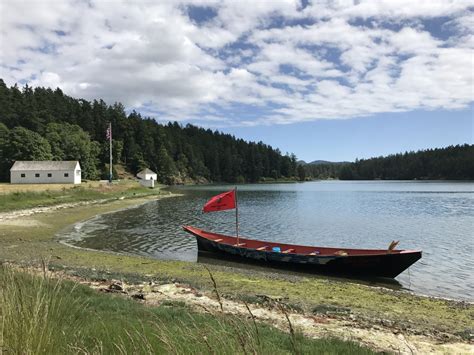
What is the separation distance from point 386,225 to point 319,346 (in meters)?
34.4

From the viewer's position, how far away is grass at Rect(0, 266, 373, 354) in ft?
11.3

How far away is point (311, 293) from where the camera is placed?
1412 centimetres

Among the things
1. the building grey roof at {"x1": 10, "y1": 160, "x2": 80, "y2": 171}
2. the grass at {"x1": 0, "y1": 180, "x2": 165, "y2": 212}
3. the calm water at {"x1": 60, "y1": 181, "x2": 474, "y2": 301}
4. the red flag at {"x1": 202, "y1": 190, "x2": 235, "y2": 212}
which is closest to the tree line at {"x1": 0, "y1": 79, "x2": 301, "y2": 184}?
the building grey roof at {"x1": 10, "y1": 160, "x2": 80, "y2": 171}

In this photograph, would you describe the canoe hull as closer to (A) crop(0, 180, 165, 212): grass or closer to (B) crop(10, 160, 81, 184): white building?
(A) crop(0, 180, 165, 212): grass

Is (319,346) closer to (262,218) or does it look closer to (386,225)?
(386,225)

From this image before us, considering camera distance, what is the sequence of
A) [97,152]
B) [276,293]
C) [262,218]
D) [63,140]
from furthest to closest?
[97,152], [63,140], [262,218], [276,293]

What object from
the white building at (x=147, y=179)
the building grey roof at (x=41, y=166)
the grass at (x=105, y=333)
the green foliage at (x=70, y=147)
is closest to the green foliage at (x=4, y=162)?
the building grey roof at (x=41, y=166)

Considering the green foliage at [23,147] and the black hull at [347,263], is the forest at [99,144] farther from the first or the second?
the black hull at [347,263]

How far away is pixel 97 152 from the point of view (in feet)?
378

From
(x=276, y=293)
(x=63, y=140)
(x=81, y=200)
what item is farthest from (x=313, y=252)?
(x=63, y=140)

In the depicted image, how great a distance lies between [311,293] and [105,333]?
1000cm

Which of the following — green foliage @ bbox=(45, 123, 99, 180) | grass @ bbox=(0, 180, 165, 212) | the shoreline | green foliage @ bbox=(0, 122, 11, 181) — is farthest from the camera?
green foliage @ bbox=(45, 123, 99, 180)

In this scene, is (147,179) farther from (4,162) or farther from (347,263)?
(347,263)

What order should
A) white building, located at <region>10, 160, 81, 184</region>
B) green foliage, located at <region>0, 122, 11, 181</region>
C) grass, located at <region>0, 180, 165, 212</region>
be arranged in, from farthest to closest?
green foliage, located at <region>0, 122, 11, 181</region> → white building, located at <region>10, 160, 81, 184</region> → grass, located at <region>0, 180, 165, 212</region>
